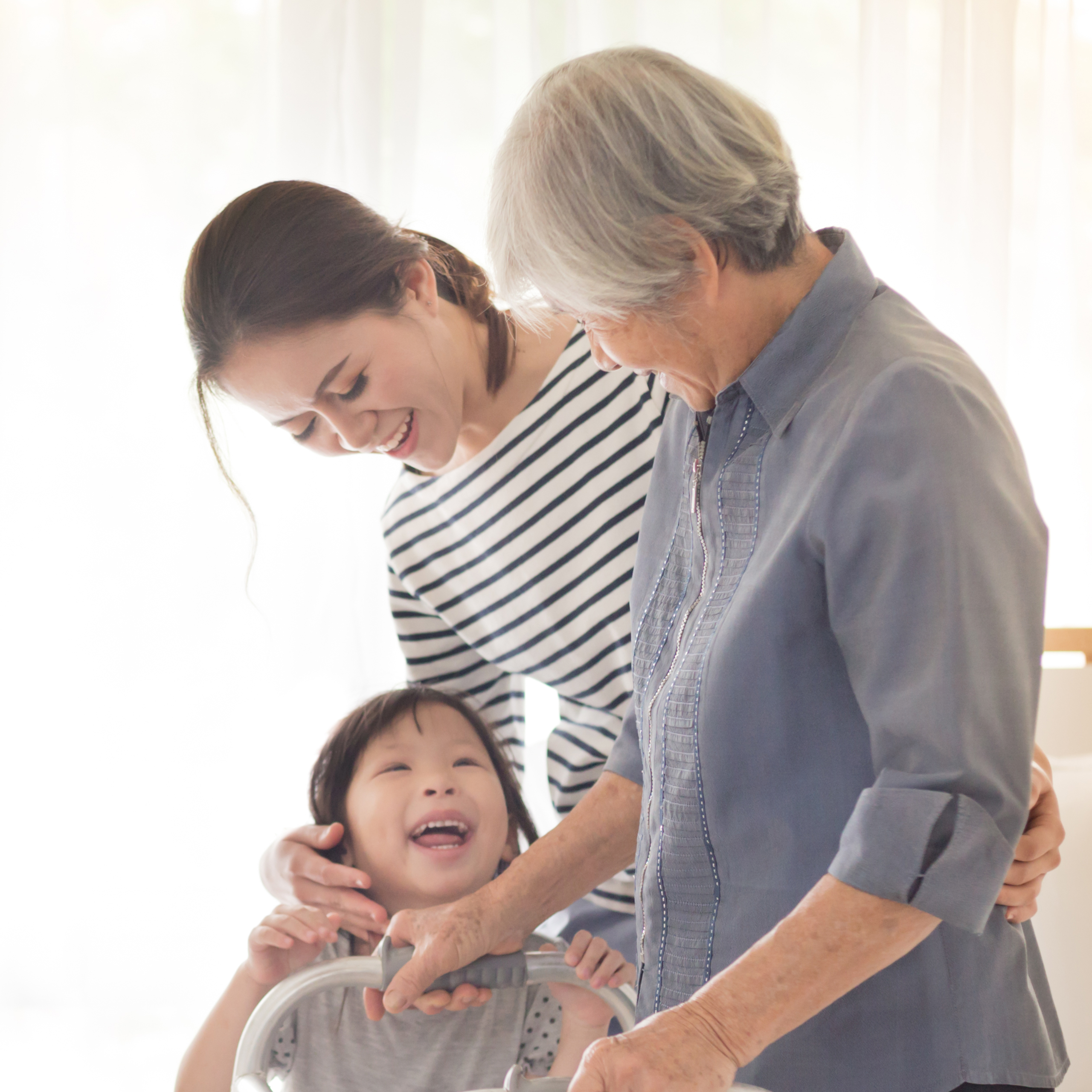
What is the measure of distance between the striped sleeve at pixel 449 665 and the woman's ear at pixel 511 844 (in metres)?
0.10

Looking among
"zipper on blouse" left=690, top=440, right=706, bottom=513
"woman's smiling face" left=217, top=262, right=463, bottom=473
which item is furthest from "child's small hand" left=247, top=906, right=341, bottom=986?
"zipper on blouse" left=690, top=440, right=706, bottom=513

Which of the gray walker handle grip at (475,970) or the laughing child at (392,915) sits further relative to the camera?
the laughing child at (392,915)

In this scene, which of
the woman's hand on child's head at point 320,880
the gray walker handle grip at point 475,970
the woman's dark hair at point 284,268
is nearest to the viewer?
the gray walker handle grip at point 475,970

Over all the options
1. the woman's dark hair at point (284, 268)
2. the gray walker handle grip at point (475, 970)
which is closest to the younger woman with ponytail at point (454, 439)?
the woman's dark hair at point (284, 268)

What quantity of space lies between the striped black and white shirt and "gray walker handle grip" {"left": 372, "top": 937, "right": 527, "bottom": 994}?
36cm

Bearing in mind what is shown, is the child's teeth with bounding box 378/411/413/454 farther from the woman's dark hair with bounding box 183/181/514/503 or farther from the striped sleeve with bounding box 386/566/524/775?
the striped sleeve with bounding box 386/566/524/775

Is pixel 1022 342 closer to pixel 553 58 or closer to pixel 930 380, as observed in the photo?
pixel 553 58

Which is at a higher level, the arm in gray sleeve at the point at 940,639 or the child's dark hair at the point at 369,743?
the arm in gray sleeve at the point at 940,639

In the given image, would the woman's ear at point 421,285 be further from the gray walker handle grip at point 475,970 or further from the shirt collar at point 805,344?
the gray walker handle grip at point 475,970

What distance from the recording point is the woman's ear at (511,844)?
57.1 inches

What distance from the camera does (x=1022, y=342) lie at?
2.29 m

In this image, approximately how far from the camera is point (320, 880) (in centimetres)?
127

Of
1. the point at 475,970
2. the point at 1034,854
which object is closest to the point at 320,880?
the point at 475,970

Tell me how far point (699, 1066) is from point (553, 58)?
5.78 ft
